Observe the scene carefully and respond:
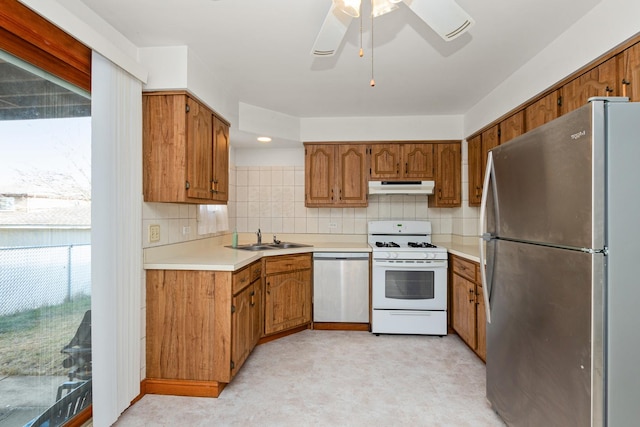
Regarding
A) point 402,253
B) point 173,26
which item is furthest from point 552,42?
point 173,26

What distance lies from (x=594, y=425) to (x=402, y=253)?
7.00 feet

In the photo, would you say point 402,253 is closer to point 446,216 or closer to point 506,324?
point 446,216

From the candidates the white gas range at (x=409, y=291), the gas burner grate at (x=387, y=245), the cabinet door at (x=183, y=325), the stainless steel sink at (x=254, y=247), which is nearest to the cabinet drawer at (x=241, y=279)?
the cabinet door at (x=183, y=325)

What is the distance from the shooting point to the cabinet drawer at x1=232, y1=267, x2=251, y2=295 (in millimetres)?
2213

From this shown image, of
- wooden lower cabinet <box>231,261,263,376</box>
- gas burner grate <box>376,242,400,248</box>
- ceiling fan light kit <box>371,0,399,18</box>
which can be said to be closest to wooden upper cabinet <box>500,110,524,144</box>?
gas burner grate <box>376,242,400,248</box>

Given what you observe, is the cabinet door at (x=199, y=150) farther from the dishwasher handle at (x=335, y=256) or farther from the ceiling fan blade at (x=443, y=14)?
the ceiling fan blade at (x=443, y=14)

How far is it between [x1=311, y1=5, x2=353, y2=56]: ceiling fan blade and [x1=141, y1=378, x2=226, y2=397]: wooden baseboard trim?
86.8 inches

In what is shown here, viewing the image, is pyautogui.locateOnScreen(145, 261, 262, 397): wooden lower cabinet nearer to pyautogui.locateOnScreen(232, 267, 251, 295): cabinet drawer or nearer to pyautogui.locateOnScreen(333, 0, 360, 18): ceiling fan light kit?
pyautogui.locateOnScreen(232, 267, 251, 295): cabinet drawer

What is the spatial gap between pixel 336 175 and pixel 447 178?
49.8 inches

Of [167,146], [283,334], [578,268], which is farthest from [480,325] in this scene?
[167,146]

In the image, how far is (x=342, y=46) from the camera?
7.01 feet

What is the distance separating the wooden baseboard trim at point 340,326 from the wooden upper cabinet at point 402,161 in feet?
5.38

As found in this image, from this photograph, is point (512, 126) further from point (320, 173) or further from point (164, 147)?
point (164, 147)

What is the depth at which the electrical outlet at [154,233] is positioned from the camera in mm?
2222
